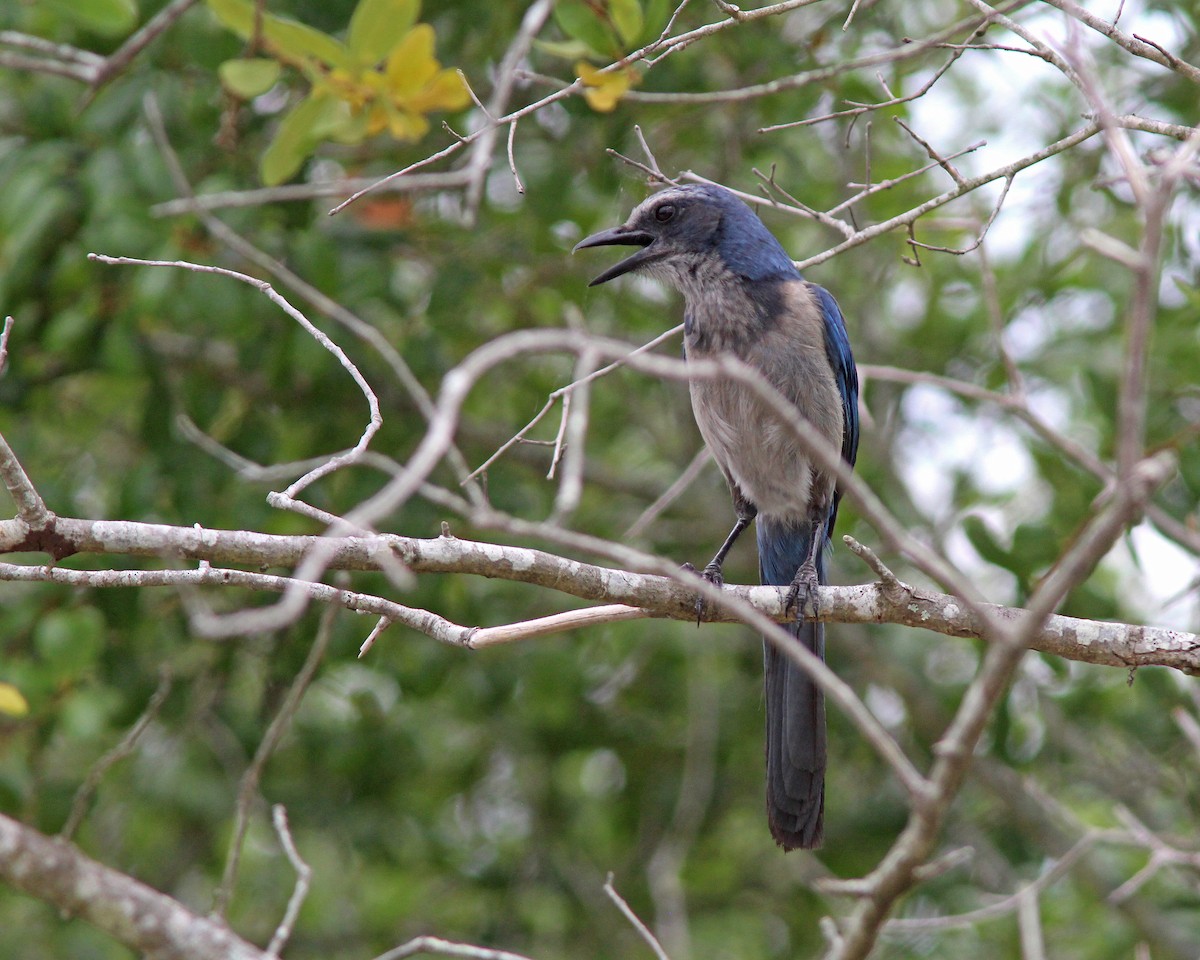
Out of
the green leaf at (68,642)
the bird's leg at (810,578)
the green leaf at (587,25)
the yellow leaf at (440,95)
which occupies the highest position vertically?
the green leaf at (587,25)

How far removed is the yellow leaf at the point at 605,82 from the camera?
122 inches

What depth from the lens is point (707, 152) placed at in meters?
6.32

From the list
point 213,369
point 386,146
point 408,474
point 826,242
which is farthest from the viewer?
point 826,242

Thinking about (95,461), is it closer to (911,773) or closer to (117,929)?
(117,929)

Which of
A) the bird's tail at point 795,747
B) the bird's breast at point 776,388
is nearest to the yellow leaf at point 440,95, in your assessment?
the bird's breast at point 776,388

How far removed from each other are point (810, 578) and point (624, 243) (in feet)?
5.47

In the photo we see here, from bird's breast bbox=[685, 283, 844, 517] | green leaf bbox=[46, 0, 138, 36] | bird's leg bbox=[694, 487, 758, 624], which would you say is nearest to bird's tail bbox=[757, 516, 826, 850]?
bird's leg bbox=[694, 487, 758, 624]

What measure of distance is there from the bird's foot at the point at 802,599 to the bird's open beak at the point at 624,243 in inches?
58.7

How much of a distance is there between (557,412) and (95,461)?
7.78 ft

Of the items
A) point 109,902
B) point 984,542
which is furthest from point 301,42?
point 984,542

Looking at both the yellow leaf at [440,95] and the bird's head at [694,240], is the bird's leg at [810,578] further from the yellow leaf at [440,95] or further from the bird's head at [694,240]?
the yellow leaf at [440,95]

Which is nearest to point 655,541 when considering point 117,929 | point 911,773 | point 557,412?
point 557,412

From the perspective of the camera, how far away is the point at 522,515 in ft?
17.2

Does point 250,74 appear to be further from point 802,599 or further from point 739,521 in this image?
point 739,521
